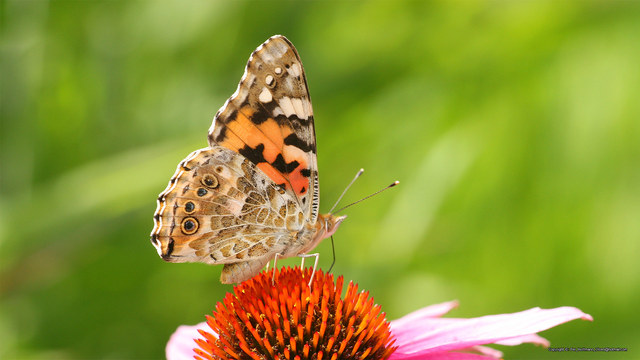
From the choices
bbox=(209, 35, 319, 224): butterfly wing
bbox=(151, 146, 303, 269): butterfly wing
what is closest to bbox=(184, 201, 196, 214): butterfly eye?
bbox=(151, 146, 303, 269): butterfly wing

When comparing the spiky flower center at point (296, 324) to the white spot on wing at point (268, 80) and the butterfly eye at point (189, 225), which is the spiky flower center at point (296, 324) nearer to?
the butterfly eye at point (189, 225)

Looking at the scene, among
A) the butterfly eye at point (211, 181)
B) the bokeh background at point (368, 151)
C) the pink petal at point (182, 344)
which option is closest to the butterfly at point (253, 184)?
the butterfly eye at point (211, 181)

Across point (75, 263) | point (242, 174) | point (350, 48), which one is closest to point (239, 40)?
point (350, 48)

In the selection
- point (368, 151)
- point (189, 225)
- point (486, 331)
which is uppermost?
point (368, 151)

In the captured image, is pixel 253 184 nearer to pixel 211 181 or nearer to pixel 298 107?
pixel 211 181

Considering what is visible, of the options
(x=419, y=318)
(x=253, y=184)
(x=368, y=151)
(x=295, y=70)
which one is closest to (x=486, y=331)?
(x=419, y=318)

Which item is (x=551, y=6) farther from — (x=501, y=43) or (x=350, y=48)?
(x=350, y=48)

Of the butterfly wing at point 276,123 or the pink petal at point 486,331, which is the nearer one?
the pink petal at point 486,331

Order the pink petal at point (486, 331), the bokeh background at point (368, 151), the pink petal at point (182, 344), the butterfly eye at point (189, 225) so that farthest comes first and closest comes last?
the bokeh background at point (368, 151)
the pink petal at point (182, 344)
the butterfly eye at point (189, 225)
the pink petal at point (486, 331)
